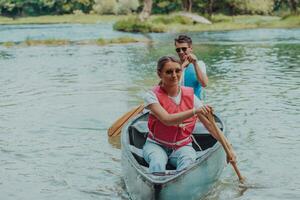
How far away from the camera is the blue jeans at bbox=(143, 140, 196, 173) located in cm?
623

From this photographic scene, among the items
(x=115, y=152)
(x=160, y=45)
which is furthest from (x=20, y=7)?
(x=115, y=152)

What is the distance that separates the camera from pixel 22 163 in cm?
901

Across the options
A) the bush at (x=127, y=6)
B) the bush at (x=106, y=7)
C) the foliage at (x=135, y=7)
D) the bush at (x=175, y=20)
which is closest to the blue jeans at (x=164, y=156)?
the bush at (x=175, y=20)

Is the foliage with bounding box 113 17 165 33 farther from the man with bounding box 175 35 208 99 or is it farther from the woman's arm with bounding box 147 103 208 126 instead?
the woman's arm with bounding box 147 103 208 126

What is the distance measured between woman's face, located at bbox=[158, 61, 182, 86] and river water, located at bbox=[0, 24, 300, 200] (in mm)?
1698

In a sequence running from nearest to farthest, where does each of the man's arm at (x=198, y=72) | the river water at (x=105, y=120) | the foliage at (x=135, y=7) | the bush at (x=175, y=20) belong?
the river water at (x=105, y=120)
the man's arm at (x=198, y=72)
the bush at (x=175, y=20)
the foliage at (x=135, y=7)

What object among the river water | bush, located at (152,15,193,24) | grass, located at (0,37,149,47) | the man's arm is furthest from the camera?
bush, located at (152,15,193,24)

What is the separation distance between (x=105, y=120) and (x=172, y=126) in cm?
577

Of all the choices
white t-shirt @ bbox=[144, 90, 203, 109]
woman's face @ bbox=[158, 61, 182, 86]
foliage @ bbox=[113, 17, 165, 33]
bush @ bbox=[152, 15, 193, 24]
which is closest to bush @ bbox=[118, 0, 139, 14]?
bush @ bbox=[152, 15, 193, 24]

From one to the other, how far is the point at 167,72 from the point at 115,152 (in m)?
3.78

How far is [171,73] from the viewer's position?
19.9ft

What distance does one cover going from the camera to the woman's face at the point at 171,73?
606 centimetres

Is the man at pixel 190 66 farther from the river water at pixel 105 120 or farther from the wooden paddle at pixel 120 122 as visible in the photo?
the wooden paddle at pixel 120 122

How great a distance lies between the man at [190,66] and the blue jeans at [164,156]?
6.31ft
